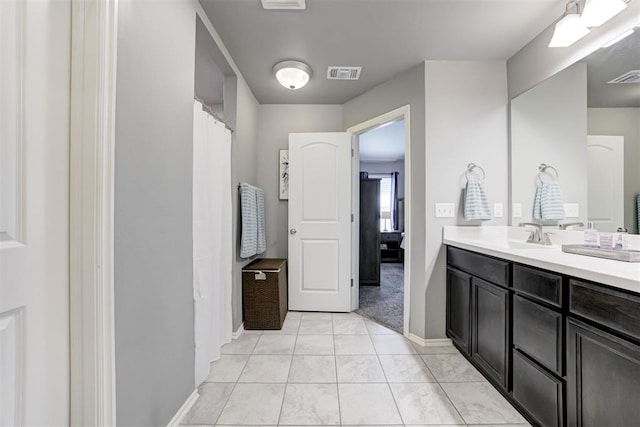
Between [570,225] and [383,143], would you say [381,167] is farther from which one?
[570,225]

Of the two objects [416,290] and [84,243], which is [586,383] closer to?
[416,290]

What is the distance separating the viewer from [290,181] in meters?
2.95

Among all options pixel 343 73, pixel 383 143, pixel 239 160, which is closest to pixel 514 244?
pixel 343 73

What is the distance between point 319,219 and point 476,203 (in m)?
1.53

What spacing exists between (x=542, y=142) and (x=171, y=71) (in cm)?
255

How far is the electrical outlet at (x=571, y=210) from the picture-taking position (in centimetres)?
175

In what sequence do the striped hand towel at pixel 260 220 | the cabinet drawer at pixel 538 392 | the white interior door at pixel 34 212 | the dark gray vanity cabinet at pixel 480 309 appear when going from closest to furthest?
the white interior door at pixel 34 212, the cabinet drawer at pixel 538 392, the dark gray vanity cabinet at pixel 480 309, the striped hand towel at pixel 260 220

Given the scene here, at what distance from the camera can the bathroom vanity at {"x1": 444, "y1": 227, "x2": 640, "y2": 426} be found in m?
0.93

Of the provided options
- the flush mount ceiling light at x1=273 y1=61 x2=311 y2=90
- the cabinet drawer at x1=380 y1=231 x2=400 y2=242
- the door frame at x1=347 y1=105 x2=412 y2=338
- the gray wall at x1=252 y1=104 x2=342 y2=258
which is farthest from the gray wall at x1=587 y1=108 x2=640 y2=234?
the cabinet drawer at x1=380 y1=231 x2=400 y2=242

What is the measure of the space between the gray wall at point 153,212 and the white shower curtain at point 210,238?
0.16 meters

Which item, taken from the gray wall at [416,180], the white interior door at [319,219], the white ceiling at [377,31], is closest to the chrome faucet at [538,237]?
the gray wall at [416,180]

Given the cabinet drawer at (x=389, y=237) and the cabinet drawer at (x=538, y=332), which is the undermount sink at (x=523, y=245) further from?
the cabinet drawer at (x=389, y=237)

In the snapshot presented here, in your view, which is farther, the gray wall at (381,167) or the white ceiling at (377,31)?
the gray wall at (381,167)

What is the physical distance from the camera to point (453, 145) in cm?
222
